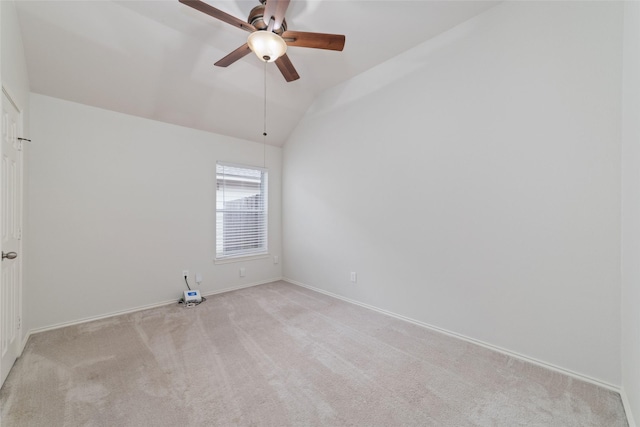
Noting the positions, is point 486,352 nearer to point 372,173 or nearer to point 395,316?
point 395,316

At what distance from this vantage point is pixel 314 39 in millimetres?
1994

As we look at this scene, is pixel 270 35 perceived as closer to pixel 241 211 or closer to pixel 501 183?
pixel 501 183

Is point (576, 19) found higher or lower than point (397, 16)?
lower

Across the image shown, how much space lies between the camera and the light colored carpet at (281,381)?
5.12 feet

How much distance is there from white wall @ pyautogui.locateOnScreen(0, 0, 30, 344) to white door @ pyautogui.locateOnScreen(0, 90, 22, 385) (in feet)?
0.40

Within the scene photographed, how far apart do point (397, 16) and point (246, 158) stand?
→ 279 centimetres

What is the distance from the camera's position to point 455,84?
8.27 feet

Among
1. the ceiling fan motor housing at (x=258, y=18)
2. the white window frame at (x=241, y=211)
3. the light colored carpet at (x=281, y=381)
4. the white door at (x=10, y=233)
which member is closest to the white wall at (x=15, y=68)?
the white door at (x=10, y=233)

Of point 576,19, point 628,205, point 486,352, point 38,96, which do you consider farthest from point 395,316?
point 38,96

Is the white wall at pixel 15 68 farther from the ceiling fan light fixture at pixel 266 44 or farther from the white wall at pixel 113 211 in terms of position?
the ceiling fan light fixture at pixel 266 44

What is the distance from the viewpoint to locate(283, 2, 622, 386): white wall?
1841 millimetres

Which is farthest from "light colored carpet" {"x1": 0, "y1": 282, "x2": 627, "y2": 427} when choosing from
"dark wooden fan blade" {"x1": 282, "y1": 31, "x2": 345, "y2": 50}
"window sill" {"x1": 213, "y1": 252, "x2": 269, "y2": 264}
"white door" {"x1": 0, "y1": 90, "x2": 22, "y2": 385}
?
"dark wooden fan blade" {"x1": 282, "y1": 31, "x2": 345, "y2": 50}

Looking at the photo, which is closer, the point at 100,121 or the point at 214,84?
the point at 100,121

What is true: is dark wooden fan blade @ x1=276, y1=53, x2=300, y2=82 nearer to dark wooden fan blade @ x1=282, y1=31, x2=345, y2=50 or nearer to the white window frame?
dark wooden fan blade @ x1=282, y1=31, x2=345, y2=50
